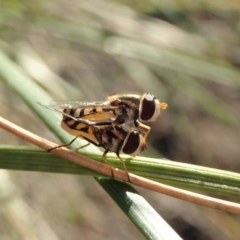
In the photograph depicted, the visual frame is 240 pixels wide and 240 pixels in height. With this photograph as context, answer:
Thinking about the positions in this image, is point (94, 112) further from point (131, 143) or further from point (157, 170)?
point (157, 170)

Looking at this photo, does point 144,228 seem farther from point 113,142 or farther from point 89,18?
point 89,18

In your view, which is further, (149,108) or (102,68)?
(102,68)

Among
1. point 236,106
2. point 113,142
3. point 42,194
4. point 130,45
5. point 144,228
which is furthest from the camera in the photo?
point 236,106

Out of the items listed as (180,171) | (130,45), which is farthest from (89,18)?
(180,171)

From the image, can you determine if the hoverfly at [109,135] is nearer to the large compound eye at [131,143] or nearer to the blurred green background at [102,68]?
the large compound eye at [131,143]

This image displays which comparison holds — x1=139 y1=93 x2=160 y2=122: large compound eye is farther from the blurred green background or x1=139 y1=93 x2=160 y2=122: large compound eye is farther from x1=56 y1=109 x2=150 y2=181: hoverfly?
the blurred green background

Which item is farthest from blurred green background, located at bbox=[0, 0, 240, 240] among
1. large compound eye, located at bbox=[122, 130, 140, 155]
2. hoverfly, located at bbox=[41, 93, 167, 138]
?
large compound eye, located at bbox=[122, 130, 140, 155]

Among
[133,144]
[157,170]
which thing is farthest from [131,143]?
[157,170]
